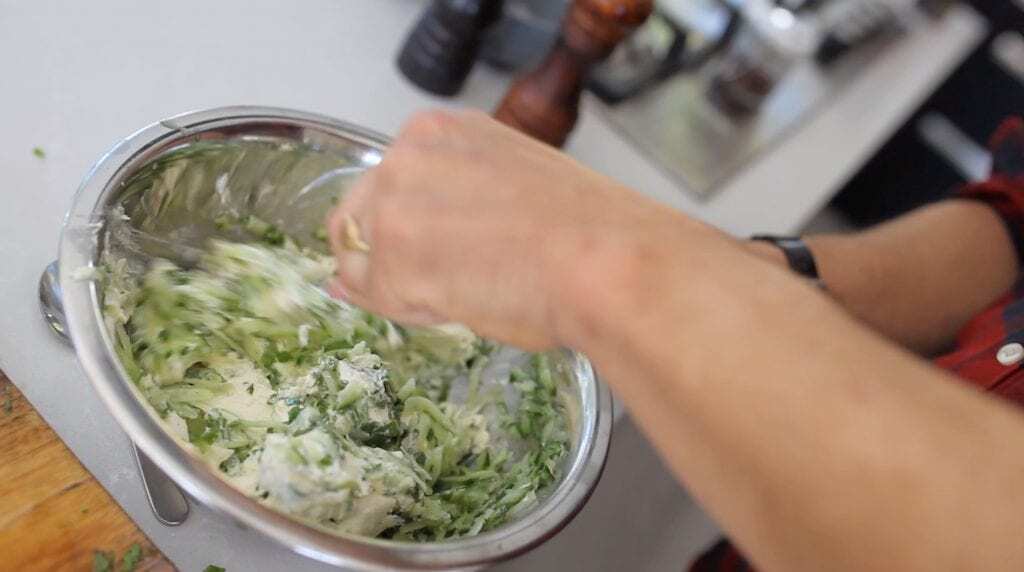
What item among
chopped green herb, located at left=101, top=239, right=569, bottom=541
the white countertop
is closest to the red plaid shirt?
the white countertop

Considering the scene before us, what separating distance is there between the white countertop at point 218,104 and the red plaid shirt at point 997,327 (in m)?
0.14

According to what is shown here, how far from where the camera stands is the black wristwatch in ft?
2.64

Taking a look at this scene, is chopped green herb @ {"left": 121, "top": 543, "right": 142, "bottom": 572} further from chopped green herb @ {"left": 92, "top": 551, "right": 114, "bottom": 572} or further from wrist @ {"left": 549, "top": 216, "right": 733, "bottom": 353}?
wrist @ {"left": 549, "top": 216, "right": 733, "bottom": 353}

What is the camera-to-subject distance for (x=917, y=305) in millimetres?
920

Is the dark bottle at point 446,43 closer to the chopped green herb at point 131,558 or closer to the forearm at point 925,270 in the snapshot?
the forearm at point 925,270

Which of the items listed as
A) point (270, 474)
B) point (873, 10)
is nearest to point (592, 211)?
point (270, 474)

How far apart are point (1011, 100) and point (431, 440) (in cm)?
147

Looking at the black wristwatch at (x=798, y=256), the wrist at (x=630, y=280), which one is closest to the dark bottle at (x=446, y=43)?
the black wristwatch at (x=798, y=256)

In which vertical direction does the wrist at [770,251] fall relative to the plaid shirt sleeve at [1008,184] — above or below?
below

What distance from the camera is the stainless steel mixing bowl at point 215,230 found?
493mm

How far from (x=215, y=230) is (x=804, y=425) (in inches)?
22.2

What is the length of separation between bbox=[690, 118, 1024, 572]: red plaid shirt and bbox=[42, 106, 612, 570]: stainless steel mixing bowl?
378 millimetres

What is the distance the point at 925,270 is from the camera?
93cm

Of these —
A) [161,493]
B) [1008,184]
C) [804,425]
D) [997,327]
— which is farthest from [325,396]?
[1008,184]
